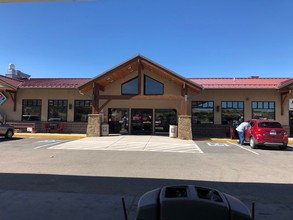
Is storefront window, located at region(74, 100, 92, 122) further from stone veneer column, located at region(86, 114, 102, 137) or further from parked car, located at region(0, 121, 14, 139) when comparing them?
parked car, located at region(0, 121, 14, 139)

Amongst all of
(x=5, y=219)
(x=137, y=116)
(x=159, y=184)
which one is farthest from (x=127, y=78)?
(x=5, y=219)

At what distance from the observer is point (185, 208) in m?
2.18

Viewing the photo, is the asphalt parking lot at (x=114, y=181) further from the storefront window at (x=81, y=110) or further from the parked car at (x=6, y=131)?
the storefront window at (x=81, y=110)

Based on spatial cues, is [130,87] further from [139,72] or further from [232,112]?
[232,112]

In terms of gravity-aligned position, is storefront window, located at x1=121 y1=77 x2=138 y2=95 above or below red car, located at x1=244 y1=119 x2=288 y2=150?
above

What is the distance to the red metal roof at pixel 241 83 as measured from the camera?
2587 cm

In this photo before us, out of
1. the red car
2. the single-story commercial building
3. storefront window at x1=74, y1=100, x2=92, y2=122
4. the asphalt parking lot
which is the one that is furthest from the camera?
storefront window at x1=74, y1=100, x2=92, y2=122

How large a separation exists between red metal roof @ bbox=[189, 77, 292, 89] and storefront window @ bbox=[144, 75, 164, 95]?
3.66 meters

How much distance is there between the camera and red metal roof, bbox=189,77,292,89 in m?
25.9

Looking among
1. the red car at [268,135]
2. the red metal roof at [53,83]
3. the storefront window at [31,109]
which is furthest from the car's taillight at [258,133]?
the storefront window at [31,109]

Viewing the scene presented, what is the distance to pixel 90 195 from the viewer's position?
6734mm

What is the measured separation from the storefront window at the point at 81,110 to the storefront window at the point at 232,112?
455 inches

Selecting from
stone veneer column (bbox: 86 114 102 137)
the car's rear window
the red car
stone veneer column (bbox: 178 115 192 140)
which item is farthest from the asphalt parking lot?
stone veneer column (bbox: 86 114 102 137)

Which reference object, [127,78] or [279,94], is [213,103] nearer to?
[279,94]
